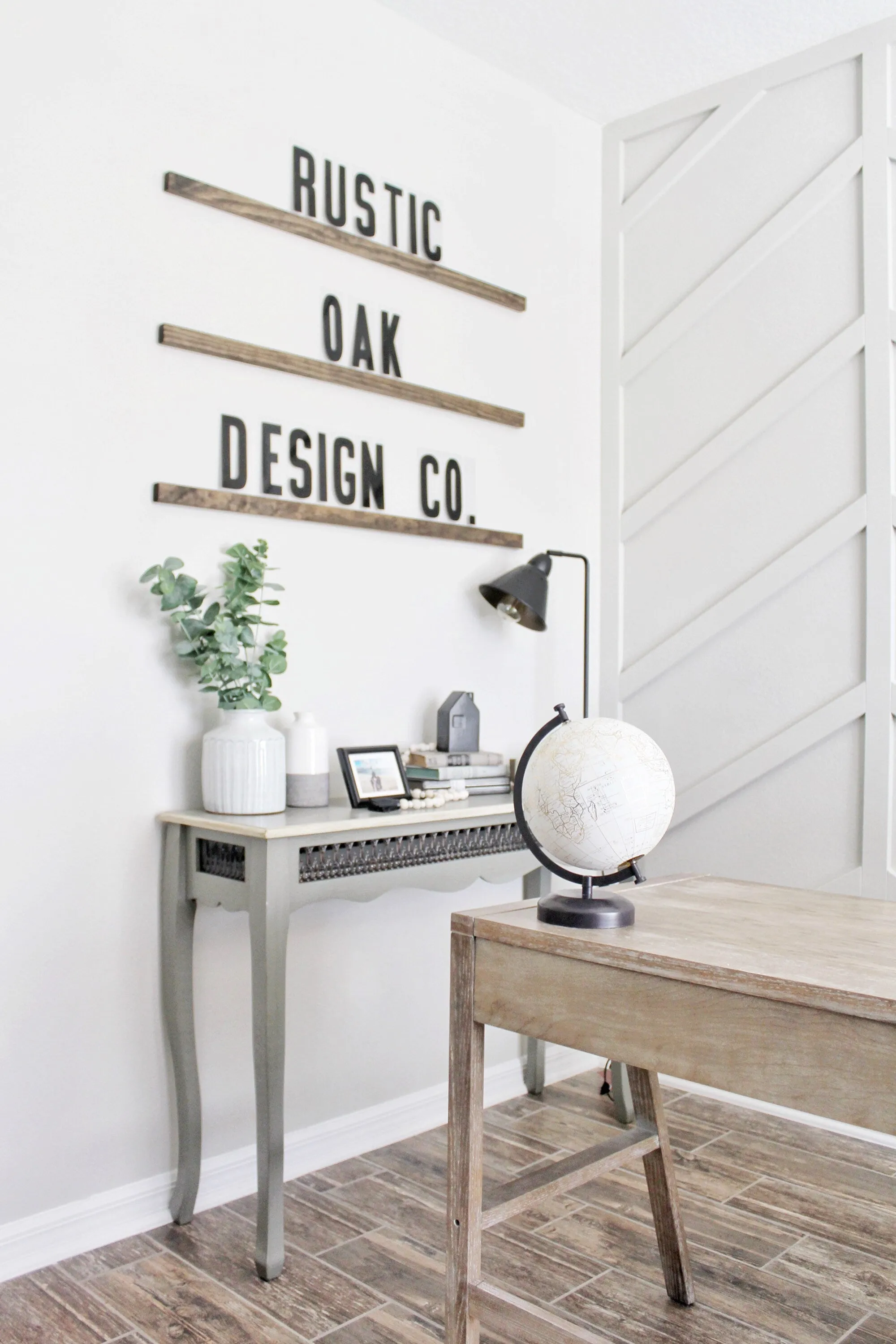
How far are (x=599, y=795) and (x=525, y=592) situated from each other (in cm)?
159

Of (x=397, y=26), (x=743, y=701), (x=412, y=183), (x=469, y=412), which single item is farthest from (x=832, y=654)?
(x=397, y=26)

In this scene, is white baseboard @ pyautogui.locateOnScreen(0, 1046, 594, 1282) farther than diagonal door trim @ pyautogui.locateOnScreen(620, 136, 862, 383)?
No

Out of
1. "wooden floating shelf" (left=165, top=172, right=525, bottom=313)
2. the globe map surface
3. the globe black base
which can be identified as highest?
"wooden floating shelf" (left=165, top=172, right=525, bottom=313)

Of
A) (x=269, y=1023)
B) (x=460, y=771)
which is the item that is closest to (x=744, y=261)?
(x=460, y=771)

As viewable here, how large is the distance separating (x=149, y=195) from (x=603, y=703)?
1.97 metres

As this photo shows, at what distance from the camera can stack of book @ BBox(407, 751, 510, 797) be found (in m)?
2.78

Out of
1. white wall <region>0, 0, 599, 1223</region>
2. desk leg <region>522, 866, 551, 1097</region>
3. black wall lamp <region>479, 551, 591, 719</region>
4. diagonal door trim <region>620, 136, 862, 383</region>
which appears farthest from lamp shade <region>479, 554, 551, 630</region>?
diagonal door trim <region>620, 136, 862, 383</region>

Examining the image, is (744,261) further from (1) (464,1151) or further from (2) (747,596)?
(1) (464,1151)

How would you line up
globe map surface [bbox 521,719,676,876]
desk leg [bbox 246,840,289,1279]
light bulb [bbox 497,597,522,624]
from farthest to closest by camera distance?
light bulb [bbox 497,597,522,624] < desk leg [bbox 246,840,289,1279] < globe map surface [bbox 521,719,676,876]

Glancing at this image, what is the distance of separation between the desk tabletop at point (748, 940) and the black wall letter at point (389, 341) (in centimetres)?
163

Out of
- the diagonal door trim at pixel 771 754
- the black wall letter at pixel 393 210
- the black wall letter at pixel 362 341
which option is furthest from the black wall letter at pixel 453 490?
the diagonal door trim at pixel 771 754

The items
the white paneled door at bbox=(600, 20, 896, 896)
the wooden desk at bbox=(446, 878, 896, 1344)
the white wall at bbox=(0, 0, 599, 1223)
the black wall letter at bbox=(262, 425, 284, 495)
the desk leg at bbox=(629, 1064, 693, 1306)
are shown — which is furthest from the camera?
the white paneled door at bbox=(600, 20, 896, 896)

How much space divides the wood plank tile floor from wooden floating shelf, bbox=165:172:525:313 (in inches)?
88.6

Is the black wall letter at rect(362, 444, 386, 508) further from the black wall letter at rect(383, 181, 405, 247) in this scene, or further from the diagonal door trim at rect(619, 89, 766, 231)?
the diagonal door trim at rect(619, 89, 766, 231)
